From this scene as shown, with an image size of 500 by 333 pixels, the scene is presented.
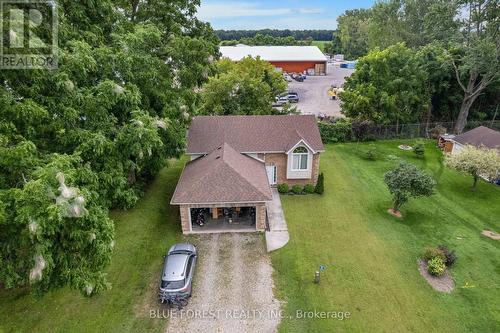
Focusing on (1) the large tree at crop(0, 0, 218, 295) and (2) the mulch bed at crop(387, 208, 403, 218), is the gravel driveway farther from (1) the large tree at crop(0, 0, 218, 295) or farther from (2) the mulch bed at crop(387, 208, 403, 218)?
(2) the mulch bed at crop(387, 208, 403, 218)

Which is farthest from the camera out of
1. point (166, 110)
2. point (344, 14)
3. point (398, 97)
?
point (344, 14)

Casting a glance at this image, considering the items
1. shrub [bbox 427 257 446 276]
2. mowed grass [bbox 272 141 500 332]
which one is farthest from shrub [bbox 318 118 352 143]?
shrub [bbox 427 257 446 276]

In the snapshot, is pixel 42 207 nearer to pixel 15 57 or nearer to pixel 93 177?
pixel 93 177

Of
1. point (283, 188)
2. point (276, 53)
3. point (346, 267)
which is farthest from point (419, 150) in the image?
point (276, 53)

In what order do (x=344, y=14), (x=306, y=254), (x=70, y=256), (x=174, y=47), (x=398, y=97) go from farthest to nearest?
(x=344, y=14), (x=398, y=97), (x=174, y=47), (x=306, y=254), (x=70, y=256)

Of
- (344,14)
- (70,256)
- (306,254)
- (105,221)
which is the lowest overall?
(306,254)

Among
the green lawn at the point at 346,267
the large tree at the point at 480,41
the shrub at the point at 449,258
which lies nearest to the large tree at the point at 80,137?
the green lawn at the point at 346,267

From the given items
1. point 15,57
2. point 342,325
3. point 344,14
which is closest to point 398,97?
point 342,325

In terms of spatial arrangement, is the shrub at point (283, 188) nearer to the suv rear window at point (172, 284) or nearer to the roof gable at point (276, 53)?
the suv rear window at point (172, 284)
